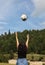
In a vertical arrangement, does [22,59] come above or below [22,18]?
below

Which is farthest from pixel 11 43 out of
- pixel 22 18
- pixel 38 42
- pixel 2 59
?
pixel 22 18

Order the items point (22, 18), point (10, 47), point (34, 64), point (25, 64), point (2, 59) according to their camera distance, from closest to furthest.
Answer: point (25, 64) < point (22, 18) < point (34, 64) < point (2, 59) < point (10, 47)

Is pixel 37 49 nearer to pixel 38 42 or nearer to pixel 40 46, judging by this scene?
pixel 40 46

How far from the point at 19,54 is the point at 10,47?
414ft

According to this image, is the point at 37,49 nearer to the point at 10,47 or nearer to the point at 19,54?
the point at 10,47

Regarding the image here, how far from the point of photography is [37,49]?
122375mm

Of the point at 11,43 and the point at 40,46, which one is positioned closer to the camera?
the point at 40,46

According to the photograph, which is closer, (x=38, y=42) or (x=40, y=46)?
(x=40, y=46)

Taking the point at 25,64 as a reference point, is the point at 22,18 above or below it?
above

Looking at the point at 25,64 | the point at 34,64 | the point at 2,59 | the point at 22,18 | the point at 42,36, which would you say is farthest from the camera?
the point at 42,36

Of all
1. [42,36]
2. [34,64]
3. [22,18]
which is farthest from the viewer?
[42,36]

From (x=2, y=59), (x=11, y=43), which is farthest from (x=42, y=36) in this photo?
(x=2, y=59)

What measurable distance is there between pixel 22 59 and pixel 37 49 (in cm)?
11505

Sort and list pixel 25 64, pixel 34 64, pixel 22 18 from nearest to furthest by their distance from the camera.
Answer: pixel 25 64 < pixel 22 18 < pixel 34 64
